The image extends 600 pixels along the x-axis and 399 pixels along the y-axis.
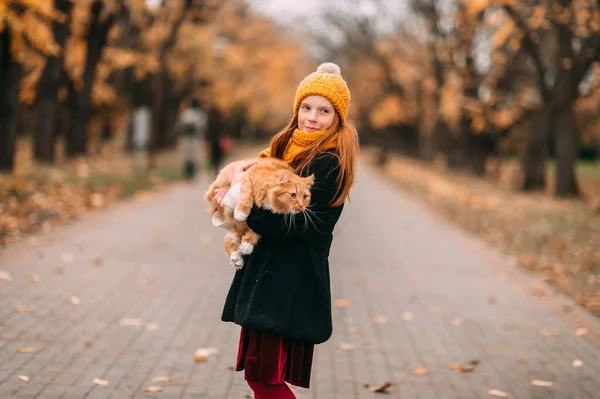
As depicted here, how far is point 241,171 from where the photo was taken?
3.52 metres

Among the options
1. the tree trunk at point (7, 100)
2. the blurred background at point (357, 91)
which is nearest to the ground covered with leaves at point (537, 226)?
the blurred background at point (357, 91)

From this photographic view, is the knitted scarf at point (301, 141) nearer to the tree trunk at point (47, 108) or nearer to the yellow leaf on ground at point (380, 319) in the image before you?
the yellow leaf on ground at point (380, 319)

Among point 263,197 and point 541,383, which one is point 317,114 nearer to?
point 263,197

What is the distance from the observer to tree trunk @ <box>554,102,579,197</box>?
68.0 ft

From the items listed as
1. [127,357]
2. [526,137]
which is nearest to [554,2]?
[526,137]

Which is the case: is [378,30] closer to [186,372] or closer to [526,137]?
[526,137]

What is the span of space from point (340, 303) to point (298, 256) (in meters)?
4.88

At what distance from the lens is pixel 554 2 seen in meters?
18.6

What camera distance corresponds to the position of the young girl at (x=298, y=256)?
135 inches

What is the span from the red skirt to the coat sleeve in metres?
0.47

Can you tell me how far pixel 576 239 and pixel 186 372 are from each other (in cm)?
945

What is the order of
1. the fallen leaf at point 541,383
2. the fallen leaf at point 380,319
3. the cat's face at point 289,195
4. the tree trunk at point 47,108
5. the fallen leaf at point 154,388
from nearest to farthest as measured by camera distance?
1. the cat's face at point 289,195
2. the fallen leaf at point 154,388
3. the fallen leaf at point 541,383
4. the fallen leaf at point 380,319
5. the tree trunk at point 47,108

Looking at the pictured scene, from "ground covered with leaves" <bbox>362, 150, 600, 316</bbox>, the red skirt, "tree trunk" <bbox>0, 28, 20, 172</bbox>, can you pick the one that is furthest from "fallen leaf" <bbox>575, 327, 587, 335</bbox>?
"tree trunk" <bbox>0, 28, 20, 172</bbox>

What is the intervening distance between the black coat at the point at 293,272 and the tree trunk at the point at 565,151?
18.4 metres
